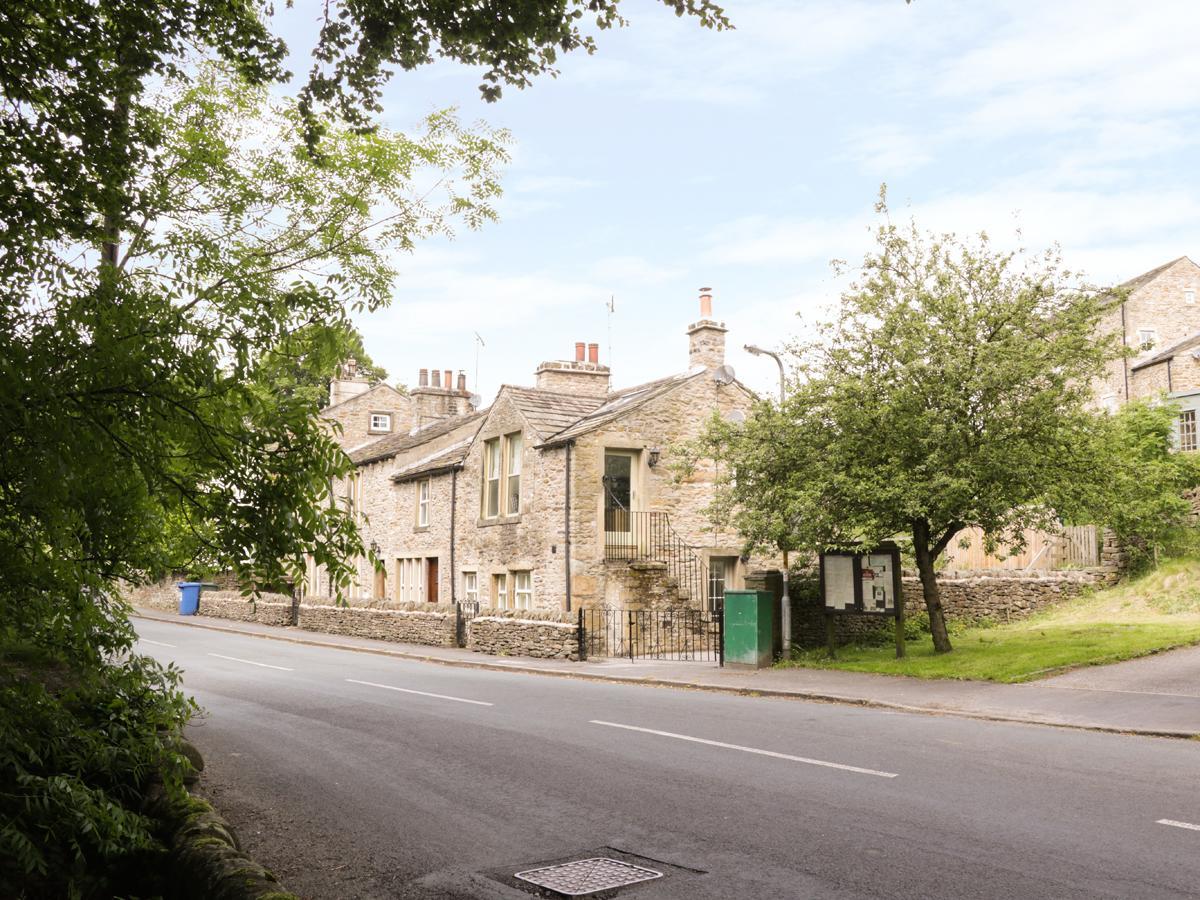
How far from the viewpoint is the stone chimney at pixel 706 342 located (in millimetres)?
28375

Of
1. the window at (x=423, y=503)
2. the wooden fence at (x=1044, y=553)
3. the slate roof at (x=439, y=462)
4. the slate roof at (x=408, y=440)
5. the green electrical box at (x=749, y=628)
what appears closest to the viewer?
the green electrical box at (x=749, y=628)

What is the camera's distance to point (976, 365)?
16672 millimetres

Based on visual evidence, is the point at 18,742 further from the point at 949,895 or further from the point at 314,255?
the point at 314,255

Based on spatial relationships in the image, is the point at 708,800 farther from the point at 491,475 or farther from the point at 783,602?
the point at 491,475

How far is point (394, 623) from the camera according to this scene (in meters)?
30.1

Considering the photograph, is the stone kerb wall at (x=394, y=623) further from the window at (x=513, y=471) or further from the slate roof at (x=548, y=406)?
the slate roof at (x=548, y=406)

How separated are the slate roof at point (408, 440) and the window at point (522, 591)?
769cm

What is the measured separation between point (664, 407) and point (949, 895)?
21.8 meters

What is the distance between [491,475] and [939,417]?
1570 cm

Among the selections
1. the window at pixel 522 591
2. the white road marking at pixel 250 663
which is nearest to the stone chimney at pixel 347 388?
the window at pixel 522 591

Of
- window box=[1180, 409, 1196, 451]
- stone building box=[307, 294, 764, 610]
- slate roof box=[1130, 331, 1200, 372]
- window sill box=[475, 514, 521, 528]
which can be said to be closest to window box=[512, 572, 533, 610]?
stone building box=[307, 294, 764, 610]

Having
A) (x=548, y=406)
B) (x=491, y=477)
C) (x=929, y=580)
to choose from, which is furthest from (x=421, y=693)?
(x=491, y=477)

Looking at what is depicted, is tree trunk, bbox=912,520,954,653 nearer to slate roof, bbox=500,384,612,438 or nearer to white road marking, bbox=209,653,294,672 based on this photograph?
slate roof, bbox=500,384,612,438

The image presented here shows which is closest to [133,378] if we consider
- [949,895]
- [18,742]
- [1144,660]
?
[18,742]
